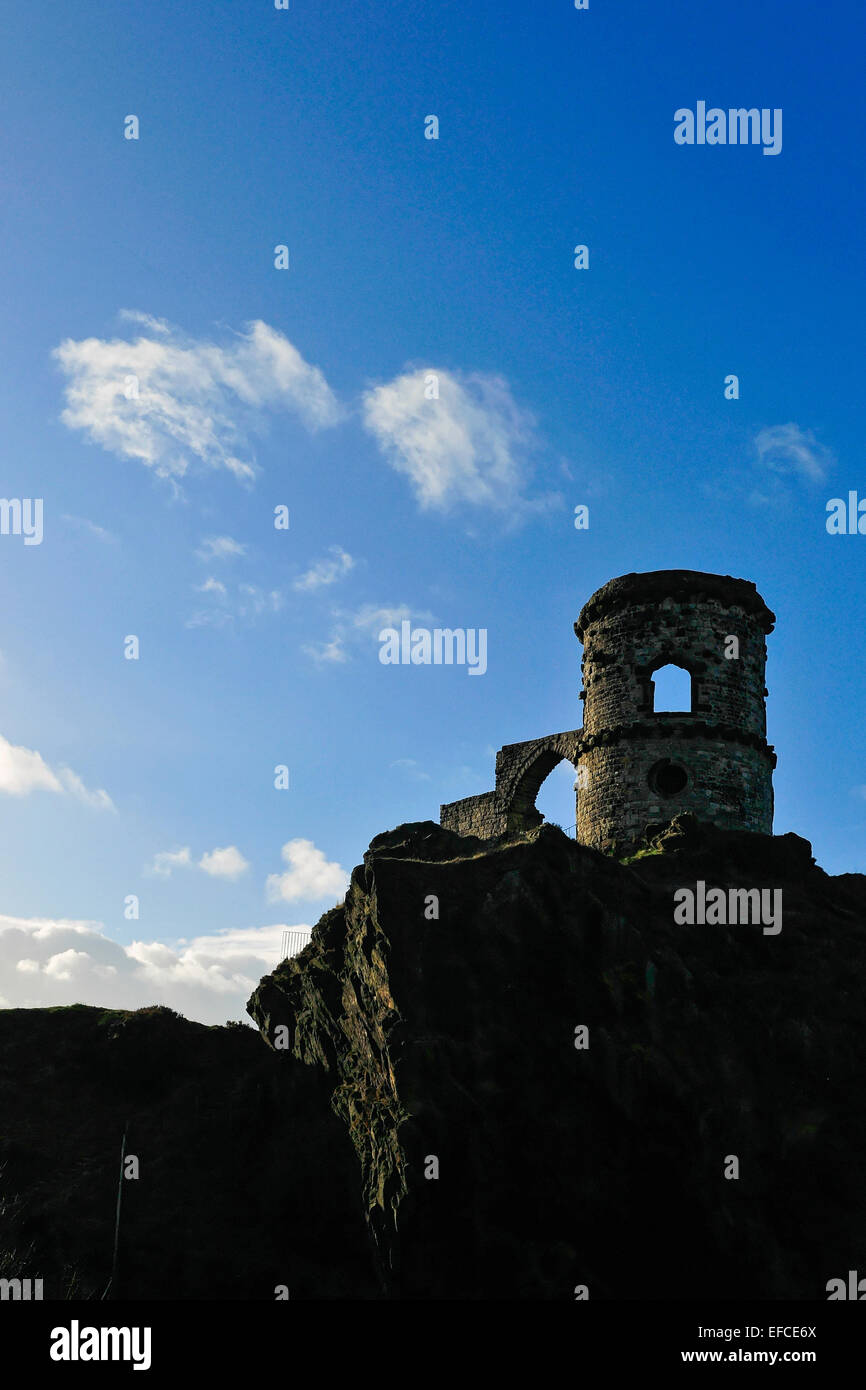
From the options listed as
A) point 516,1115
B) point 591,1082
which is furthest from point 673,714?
point 516,1115

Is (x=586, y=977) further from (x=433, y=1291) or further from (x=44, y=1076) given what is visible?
(x=44, y=1076)

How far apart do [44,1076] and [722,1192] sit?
21.0 metres

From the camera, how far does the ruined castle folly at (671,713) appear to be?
98.1ft

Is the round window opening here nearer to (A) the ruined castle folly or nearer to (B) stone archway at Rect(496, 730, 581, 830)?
(A) the ruined castle folly

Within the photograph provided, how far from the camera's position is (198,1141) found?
91.2ft

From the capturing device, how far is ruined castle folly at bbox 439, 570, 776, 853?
2989 centimetres

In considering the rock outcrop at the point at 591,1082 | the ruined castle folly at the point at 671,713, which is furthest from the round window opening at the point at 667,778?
the rock outcrop at the point at 591,1082

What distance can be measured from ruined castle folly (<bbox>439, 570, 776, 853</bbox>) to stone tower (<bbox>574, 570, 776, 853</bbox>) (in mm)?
31

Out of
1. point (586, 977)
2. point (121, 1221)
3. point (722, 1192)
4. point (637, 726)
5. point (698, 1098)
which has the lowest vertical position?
point (121, 1221)

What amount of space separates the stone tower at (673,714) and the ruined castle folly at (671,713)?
0.03 m

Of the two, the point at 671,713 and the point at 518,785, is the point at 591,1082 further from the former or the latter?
the point at 518,785

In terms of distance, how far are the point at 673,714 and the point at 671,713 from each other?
7 cm
